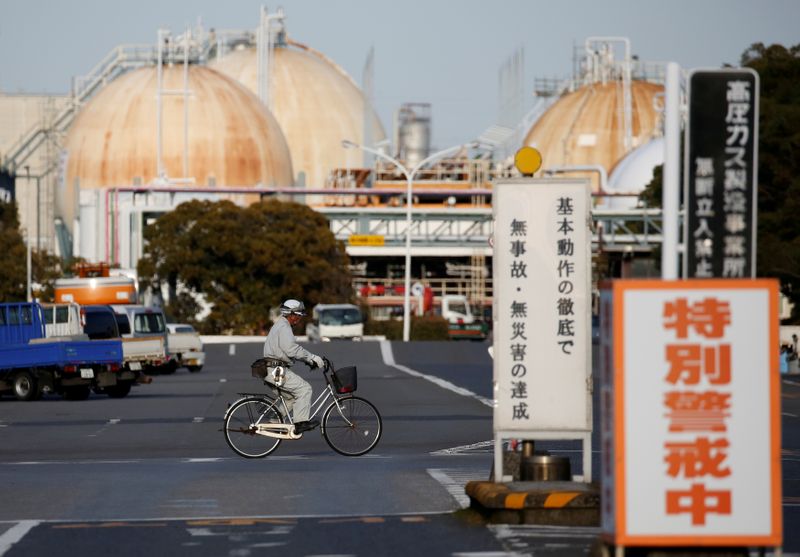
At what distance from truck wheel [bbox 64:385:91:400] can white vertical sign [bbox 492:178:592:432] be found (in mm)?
22605

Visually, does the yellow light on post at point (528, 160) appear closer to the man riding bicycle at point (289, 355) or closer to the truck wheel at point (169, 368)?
the man riding bicycle at point (289, 355)

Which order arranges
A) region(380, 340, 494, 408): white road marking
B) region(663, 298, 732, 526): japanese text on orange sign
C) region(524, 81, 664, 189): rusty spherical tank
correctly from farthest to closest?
region(524, 81, 664, 189): rusty spherical tank, region(380, 340, 494, 408): white road marking, region(663, 298, 732, 526): japanese text on orange sign

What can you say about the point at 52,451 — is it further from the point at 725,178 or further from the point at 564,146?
the point at 564,146

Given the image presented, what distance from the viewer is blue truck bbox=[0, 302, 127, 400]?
1326 inches

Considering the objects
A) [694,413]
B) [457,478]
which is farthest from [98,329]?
[694,413]

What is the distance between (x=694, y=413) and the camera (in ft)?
28.7

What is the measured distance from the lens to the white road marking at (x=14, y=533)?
37.4ft

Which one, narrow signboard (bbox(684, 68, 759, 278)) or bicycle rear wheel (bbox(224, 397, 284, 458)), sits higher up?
narrow signboard (bbox(684, 68, 759, 278))

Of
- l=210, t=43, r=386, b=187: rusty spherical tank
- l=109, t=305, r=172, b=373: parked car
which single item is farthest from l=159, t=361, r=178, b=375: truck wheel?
l=210, t=43, r=386, b=187: rusty spherical tank

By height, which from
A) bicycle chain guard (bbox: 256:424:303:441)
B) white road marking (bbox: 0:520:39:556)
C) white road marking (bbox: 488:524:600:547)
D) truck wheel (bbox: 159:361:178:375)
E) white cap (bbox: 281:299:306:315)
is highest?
white cap (bbox: 281:299:306:315)

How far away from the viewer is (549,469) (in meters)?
13.0

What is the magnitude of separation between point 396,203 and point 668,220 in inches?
4160

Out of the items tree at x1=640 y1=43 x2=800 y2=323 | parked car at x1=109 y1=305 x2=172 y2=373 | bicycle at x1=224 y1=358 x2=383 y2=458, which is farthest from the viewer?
tree at x1=640 y1=43 x2=800 y2=323

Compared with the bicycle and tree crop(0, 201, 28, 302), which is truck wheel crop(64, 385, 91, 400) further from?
tree crop(0, 201, 28, 302)
